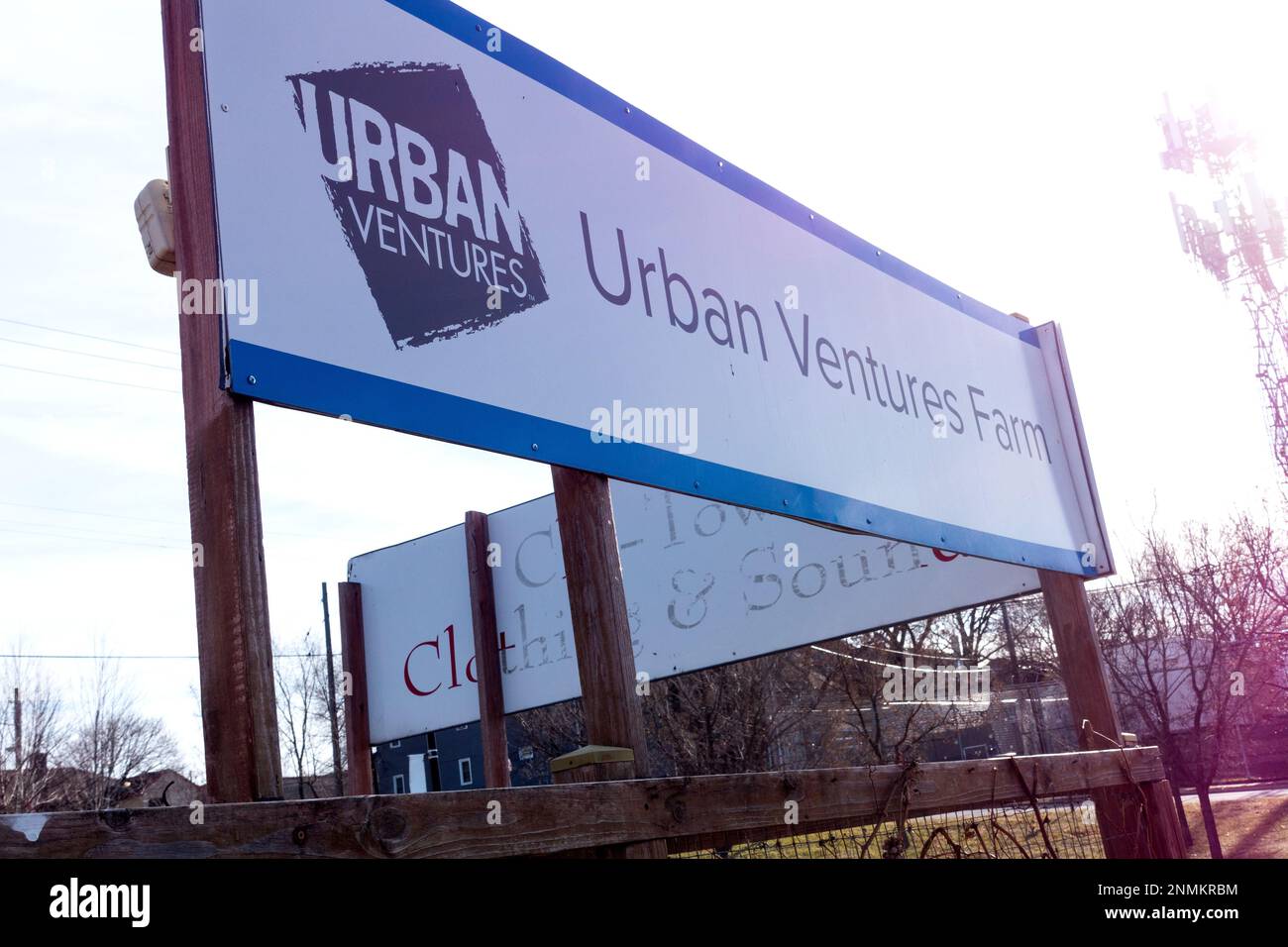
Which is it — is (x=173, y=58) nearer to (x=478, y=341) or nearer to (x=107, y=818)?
(x=478, y=341)

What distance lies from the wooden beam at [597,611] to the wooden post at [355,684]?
12.7 feet

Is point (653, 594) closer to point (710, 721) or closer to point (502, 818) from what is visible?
point (502, 818)

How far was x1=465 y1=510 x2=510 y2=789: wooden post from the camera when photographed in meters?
5.79

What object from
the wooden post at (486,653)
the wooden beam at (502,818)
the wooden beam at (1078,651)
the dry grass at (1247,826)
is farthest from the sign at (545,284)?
the dry grass at (1247,826)

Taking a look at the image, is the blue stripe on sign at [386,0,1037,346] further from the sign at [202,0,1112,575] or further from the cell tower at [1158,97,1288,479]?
the cell tower at [1158,97,1288,479]

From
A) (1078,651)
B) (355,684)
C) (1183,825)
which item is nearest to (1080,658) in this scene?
(1078,651)

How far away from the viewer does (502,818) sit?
6.18 ft

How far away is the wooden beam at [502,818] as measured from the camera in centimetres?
135

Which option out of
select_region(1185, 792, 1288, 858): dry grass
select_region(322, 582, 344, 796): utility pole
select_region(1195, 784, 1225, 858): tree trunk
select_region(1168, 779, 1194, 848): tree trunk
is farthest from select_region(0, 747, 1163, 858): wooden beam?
select_region(322, 582, 344, 796): utility pole

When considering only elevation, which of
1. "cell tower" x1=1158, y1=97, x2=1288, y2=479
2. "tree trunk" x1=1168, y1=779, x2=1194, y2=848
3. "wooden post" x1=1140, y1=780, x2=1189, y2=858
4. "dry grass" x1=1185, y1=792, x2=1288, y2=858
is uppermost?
"cell tower" x1=1158, y1=97, x2=1288, y2=479

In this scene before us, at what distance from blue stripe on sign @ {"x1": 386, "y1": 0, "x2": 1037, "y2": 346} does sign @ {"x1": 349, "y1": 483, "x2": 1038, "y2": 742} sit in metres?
1.31

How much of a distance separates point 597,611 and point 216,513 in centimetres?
110

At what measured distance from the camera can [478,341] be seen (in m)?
2.59

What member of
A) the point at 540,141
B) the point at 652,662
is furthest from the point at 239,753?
the point at 652,662
